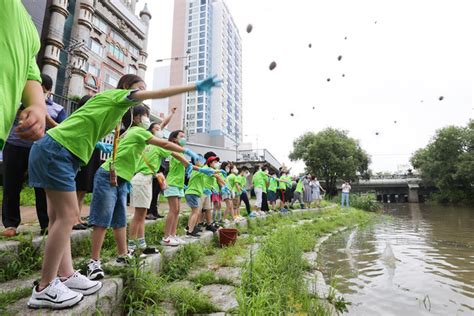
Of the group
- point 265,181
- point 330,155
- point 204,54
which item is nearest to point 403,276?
point 265,181

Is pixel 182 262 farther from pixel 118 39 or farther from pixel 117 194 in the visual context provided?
pixel 118 39

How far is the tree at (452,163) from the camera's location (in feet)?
99.1

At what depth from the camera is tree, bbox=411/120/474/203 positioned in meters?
30.2

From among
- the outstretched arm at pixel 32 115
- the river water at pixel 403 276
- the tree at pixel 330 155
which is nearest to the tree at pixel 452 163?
the tree at pixel 330 155

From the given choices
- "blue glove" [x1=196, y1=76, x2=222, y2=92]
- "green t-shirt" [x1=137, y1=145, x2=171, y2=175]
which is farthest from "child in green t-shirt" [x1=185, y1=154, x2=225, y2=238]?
"blue glove" [x1=196, y1=76, x2=222, y2=92]

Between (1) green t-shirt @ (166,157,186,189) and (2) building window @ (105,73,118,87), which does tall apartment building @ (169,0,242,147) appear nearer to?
(2) building window @ (105,73,118,87)

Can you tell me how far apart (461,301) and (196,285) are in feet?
9.94

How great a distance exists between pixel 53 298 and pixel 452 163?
40203 millimetres

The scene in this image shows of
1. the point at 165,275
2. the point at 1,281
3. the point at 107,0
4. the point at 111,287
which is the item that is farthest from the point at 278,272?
the point at 107,0

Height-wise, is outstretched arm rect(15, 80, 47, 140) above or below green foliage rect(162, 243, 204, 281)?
above

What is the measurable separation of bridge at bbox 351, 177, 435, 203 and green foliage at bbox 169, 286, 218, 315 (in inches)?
1623

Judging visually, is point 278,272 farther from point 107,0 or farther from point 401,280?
point 107,0

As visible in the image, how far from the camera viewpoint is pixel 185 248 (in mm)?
3566

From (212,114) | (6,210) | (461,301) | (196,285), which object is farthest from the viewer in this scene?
(212,114)
